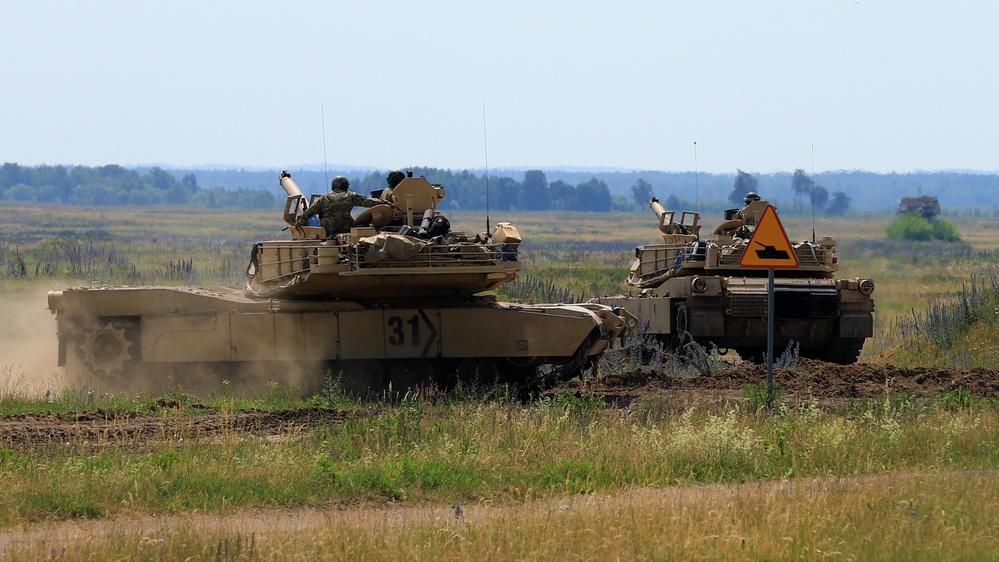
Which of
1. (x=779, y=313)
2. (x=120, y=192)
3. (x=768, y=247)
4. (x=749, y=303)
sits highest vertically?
(x=768, y=247)

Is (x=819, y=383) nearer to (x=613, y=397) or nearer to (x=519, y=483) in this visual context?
(x=613, y=397)

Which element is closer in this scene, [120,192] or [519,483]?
[519,483]

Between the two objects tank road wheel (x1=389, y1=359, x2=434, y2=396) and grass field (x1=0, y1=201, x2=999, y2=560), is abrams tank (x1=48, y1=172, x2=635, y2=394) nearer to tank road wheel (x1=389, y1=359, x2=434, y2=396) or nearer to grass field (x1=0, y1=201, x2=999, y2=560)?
tank road wheel (x1=389, y1=359, x2=434, y2=396)

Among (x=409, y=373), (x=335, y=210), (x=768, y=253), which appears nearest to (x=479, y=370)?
(x=409, y=373)

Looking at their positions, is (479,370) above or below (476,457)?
below

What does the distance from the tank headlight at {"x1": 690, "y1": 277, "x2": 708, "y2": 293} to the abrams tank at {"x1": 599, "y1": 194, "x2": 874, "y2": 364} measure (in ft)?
0.05

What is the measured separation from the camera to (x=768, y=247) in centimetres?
1391

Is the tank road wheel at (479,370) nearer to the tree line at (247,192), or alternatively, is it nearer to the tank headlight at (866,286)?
the tank headlight at (866,286)

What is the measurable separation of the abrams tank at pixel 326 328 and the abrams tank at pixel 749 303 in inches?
173

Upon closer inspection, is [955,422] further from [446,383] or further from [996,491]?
[446,383]

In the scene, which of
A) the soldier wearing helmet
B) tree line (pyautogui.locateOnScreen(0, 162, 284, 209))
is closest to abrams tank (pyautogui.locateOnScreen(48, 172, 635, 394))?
the soldier wearing helmet

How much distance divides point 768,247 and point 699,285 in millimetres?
7851

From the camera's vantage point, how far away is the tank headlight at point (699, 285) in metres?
21.7

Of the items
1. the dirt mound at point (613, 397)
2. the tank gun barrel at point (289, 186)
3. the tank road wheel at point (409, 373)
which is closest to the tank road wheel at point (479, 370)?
the tank road wheel at point (409, 373)
